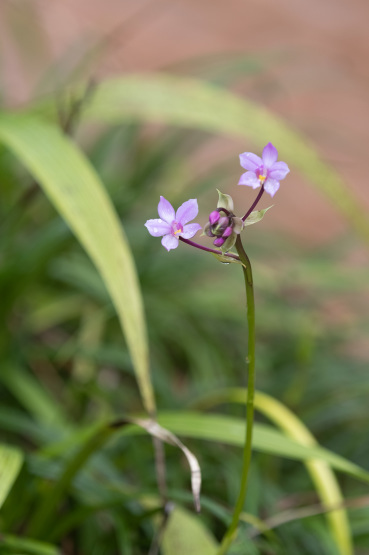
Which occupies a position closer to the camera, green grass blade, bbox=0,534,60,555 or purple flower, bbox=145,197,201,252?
purple flower, bbox=145,197,201,252

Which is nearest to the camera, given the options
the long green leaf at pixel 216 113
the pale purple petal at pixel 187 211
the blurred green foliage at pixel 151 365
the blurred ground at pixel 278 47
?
the pale purple petal at pixel 187 211

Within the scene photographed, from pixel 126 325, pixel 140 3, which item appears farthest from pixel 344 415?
pixel 140 3

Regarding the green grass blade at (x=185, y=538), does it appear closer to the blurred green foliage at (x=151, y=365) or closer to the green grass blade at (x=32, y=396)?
the blurred green foliage at (x=151, y=365)

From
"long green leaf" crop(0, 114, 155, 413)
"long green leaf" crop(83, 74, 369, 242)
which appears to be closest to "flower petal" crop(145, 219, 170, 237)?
"long green leaf" crop(0, 114, 155, 413)

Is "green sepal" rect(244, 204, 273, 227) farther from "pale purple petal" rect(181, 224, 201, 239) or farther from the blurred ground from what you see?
the blurred ground

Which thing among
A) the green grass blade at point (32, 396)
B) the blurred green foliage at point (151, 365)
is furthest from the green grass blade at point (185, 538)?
the green grass blade at point (32, 396)

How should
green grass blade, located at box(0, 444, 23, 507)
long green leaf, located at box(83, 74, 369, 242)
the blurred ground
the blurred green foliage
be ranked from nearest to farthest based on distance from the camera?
green grass blade, located at box(0, 444, 23, 507)
the blurred green foliage
long green leaf, located at box(83, 74, 369, 242)
the blurred ground

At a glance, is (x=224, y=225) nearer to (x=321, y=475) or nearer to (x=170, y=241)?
(x=170, y=241)
